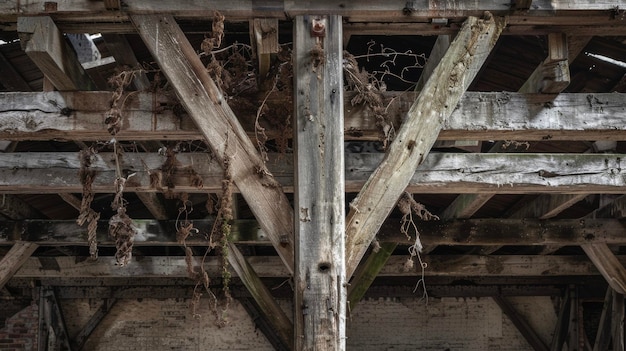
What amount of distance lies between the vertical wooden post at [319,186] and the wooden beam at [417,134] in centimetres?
9

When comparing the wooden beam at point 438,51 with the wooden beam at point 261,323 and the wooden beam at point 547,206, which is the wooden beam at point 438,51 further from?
the wooden beam at point 261,323

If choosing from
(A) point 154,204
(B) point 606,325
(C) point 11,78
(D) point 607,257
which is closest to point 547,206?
(D) point 607,257

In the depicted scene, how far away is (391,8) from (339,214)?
870mm

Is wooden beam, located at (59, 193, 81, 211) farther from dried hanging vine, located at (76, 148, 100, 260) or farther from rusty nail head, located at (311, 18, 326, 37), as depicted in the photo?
rusty nail head, located at (311, 18, 326, 37)

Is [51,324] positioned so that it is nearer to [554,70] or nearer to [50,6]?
[50,6]

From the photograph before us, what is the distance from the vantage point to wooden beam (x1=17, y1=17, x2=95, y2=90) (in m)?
2.79

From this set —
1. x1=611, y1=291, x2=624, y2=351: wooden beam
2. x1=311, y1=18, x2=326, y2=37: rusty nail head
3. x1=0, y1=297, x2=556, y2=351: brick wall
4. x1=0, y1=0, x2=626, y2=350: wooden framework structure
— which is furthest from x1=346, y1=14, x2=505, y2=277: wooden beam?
x1=0, y1=297, x2=556, y2=351: brick wall

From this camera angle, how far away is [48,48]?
282 centimetres

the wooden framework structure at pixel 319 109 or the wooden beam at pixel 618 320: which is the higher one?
the wooden beam at pixel 618 320

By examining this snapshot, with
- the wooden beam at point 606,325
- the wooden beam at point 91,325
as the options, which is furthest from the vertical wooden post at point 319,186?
the wooden beam at point 91,325

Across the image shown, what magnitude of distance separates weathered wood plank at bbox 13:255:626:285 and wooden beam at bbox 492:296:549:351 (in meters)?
1.79

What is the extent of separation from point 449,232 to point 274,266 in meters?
2.18

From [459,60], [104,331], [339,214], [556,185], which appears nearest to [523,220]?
[556,185]

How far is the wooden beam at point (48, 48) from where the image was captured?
2795 millimetres
